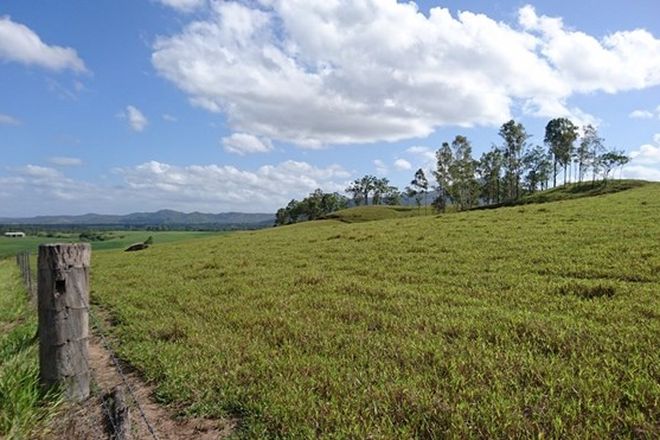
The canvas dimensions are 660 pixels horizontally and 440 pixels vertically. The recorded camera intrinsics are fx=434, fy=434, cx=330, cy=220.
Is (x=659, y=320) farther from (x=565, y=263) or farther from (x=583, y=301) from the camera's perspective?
(x=565, y=263)

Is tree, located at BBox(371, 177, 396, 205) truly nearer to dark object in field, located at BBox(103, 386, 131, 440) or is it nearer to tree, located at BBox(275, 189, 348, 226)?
tree, located at BBox(275, 189, 348, 226)

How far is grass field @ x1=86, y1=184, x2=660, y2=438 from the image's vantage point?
16.4 feet

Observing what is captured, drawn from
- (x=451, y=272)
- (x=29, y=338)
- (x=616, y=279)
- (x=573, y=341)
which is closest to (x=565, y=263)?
(x=616, y=279)

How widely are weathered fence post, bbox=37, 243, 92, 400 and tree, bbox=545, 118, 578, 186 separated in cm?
10517

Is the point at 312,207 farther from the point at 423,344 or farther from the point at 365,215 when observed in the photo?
the point at 423,344

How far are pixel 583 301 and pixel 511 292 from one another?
1.58 m

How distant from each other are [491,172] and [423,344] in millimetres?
100199

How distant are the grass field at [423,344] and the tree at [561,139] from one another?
89788 mm

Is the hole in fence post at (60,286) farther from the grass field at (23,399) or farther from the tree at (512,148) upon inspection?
the tree at (512,148)

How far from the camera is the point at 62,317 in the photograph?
576cm

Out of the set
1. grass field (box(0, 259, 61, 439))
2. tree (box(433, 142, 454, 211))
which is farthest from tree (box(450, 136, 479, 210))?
grass field (box(0, 259, 61, 439))

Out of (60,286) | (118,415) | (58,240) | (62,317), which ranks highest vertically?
(60,286)

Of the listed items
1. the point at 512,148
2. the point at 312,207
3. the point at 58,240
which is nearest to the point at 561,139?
the point at 512,148

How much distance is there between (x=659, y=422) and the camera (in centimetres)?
455
